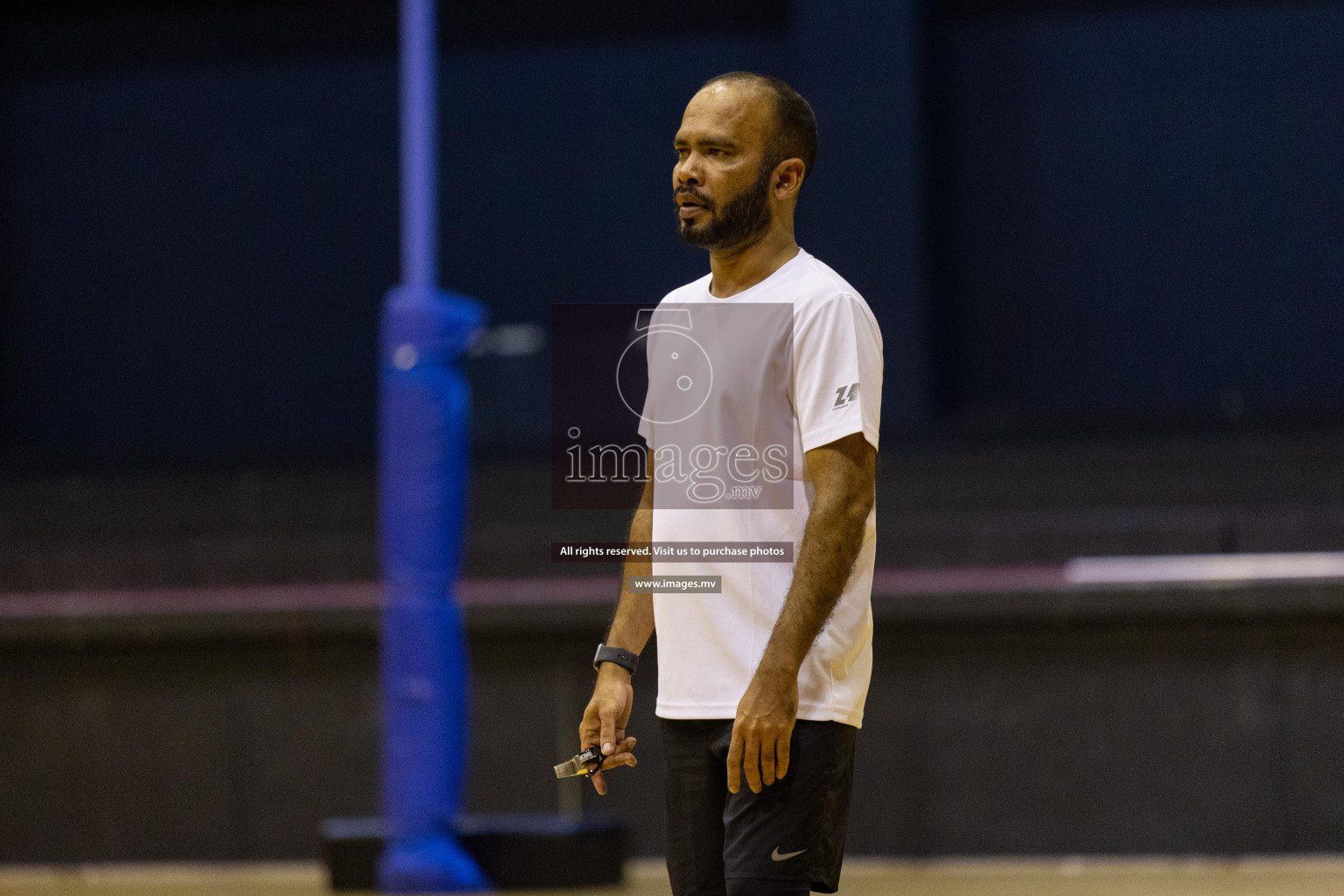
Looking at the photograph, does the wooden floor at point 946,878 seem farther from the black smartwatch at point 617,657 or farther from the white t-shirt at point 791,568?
the white t-shirt at point 791,568

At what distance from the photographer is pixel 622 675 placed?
2162 mm

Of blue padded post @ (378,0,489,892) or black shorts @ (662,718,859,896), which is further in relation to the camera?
blue padded post @ (378,0,489,892)

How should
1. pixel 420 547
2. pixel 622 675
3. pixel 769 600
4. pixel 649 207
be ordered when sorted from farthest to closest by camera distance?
pixel 649 207 → pixel 420 547 → pixel 622 675 → pixel 769 600

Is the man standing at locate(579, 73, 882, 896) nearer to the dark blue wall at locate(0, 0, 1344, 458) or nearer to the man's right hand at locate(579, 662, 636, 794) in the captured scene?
the man's right hand at locate(579, 662, 636, 794)

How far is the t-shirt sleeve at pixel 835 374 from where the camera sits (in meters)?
1.95

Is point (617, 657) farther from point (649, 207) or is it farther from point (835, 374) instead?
point (649, 207)

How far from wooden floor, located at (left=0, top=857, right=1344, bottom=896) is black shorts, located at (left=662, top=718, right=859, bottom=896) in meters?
2.71

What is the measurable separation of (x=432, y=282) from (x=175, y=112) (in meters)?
2.90

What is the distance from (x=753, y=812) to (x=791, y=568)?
0.33 m

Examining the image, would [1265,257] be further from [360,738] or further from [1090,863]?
[360,738]

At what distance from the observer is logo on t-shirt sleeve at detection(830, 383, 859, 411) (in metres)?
1.95

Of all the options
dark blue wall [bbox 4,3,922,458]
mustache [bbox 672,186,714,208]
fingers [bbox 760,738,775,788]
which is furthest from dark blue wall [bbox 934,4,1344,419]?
fingers [bbox 760,738,775,788]

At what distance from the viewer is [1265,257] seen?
623 centimetres

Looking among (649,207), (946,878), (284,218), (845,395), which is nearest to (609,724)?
(845,395)
